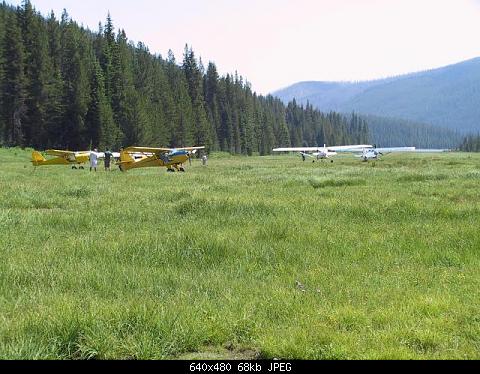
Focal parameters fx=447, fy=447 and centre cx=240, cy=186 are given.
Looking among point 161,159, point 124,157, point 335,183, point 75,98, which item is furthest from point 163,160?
point 75,98

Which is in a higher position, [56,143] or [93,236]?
[56,143]

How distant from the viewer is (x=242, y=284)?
684cm

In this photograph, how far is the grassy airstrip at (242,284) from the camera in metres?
4.77

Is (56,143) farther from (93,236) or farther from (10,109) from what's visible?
(93,236)

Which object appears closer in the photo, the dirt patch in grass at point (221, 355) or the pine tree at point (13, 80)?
the dirt patch in grass at point (221, 355)

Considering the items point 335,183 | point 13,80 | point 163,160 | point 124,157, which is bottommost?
point 335,183

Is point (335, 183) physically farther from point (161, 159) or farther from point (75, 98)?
point (75, 98)

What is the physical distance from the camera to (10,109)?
72.1 meters

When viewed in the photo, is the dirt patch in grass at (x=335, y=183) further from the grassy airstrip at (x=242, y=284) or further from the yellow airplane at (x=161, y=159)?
the yellow airplane at (x=161, y=159)

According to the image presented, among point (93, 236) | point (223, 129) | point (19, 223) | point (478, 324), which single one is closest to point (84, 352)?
point (478, 324)

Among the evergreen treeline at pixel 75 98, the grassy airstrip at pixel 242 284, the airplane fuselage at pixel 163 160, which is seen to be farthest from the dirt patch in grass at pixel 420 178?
the evergreen treeline at pixel 75 98

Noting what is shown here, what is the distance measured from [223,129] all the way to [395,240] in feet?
422

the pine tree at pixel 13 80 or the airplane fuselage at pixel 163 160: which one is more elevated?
the pine tree at pixel 13 80

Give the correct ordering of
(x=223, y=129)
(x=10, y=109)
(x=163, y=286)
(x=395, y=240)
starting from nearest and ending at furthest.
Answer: (x=163, y=286) → (x=395, y=240) → (x=10, y=109) → (x=223, y=129)
